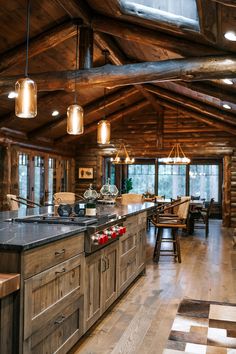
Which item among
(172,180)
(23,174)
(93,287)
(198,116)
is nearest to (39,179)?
(23,174)

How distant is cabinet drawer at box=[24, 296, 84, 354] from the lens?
2.21m

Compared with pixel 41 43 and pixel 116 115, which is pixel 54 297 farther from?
pixel 116 115

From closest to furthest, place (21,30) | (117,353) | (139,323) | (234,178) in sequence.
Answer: (117,353), (139,323), (21,30), (234,178)

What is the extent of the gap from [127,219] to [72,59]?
4239mm

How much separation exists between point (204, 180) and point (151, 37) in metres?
8.86

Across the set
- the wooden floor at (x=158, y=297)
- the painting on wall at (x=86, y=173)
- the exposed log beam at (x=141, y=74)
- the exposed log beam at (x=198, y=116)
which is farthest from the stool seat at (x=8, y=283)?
the painting on wall at (x=86, y=173)

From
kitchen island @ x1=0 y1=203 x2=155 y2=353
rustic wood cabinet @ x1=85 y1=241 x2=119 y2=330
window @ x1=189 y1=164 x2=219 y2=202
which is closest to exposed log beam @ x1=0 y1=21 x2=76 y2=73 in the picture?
kitchen island @ x1=0 y1=203 x2=155 y2=353

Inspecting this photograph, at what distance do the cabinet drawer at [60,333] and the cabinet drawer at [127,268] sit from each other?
1.17m

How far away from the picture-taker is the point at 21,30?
6.02m

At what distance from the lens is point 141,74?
5.54 meters

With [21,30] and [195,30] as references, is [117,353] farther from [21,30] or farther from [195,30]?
[21,30]

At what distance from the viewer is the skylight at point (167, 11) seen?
4445mm

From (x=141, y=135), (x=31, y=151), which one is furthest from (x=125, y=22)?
(x=141, y=135)

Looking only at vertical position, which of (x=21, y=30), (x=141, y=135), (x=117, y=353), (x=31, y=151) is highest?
(x=21, y=30)
